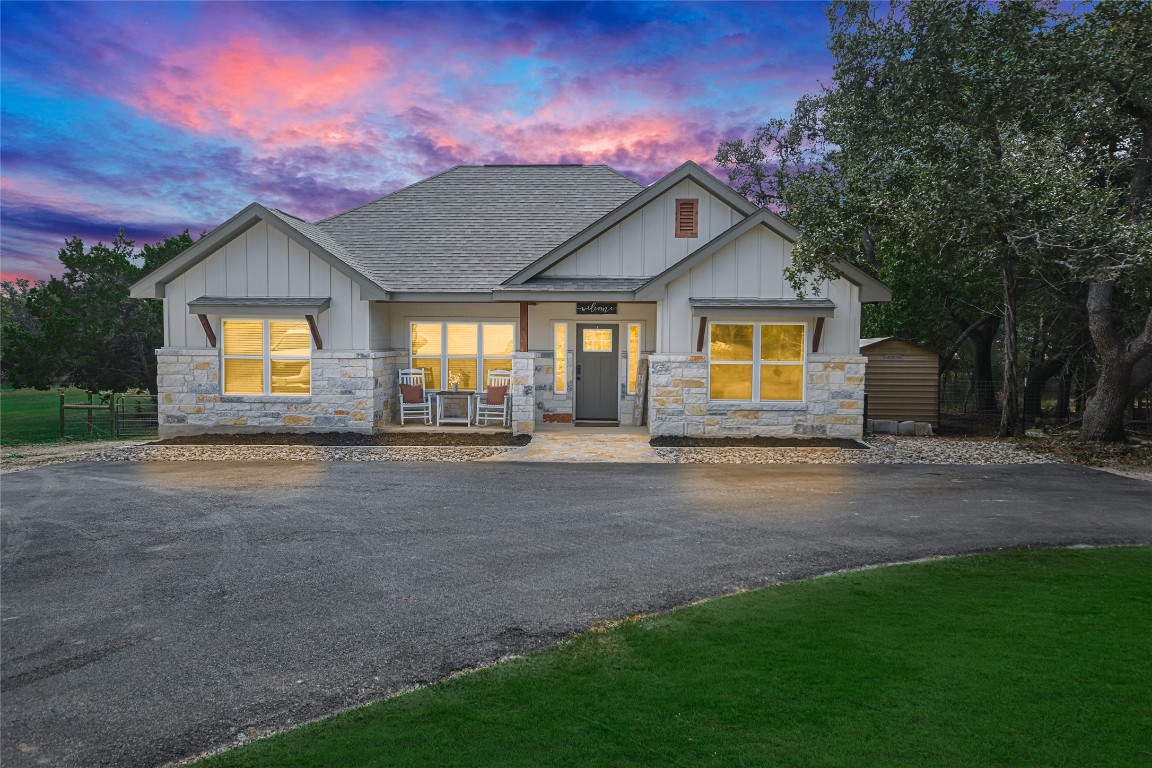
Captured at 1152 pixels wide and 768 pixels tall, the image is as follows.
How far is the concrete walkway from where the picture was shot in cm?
1276

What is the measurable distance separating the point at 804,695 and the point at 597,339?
45.3ft

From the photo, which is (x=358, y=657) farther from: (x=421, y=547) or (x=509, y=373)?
(x=509, y=373)

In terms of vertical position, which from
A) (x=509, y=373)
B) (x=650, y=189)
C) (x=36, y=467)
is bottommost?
(x=36, y=467)

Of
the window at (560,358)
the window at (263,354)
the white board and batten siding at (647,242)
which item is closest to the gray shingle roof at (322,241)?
the window at (263,354)

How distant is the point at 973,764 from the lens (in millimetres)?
3381

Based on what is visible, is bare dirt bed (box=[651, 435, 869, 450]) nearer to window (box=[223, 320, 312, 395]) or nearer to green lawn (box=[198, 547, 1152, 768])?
window (box=[223, 320, 312, 395])

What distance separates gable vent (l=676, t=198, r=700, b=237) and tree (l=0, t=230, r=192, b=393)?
19607 millimetres

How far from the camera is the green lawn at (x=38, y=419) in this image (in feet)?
72.4

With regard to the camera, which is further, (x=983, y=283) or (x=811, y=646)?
(x=983, y=283)

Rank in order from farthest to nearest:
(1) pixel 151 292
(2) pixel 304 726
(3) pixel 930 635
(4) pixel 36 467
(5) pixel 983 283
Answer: (5) pixel 983 283 < (1) pixel 151 292 < (4) pixel 36 467 < (3) pixel 930 635 < (2) pixel 304 726

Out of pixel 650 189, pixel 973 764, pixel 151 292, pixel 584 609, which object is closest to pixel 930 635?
pixel 973 764

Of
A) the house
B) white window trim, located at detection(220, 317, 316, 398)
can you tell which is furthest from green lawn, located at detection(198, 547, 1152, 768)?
white window trim, located at detection(220, 317, 316, 398)

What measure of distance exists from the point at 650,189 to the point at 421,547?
11.3 meters

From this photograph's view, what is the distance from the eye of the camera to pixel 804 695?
4031 mm
